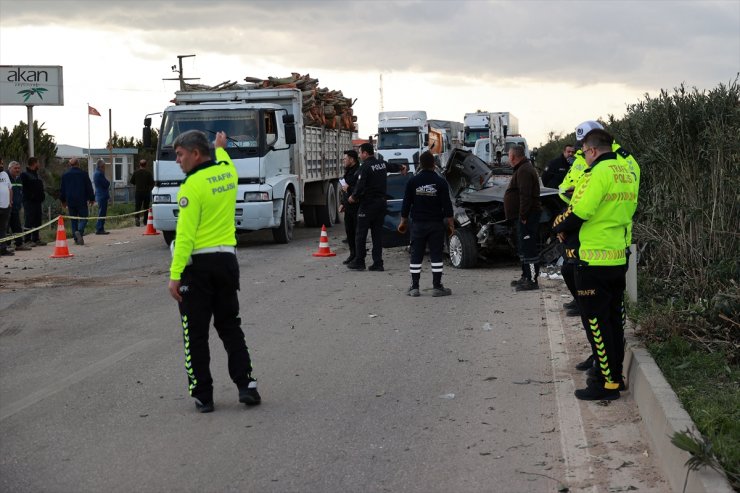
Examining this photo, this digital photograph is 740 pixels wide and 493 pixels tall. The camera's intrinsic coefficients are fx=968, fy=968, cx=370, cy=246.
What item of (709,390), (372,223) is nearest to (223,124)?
(372,223)

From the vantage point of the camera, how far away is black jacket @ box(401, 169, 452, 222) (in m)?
12.2

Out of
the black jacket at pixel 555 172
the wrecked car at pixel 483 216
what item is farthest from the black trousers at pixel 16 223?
the black jacket at pixel 555 172

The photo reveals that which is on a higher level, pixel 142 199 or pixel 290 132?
pixel 290 132

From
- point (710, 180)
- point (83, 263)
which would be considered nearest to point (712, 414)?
point (710, 180)

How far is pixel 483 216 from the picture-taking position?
14719mm

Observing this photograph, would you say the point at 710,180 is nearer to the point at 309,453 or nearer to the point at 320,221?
the point at 309,453

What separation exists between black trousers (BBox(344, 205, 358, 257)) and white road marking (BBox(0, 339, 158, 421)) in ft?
20.9

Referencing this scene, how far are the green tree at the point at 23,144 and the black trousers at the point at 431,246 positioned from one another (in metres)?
37.9

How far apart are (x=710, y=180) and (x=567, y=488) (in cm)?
599

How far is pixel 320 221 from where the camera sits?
24.2 meters

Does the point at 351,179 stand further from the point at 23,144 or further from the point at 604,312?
the point at 23,144

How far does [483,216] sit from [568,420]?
841 cm

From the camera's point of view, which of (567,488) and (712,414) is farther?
(712,414)

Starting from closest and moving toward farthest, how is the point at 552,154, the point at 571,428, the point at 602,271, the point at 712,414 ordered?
the point at 712,414, the point at 571,428, the point at 602,271, the point at 552,154
